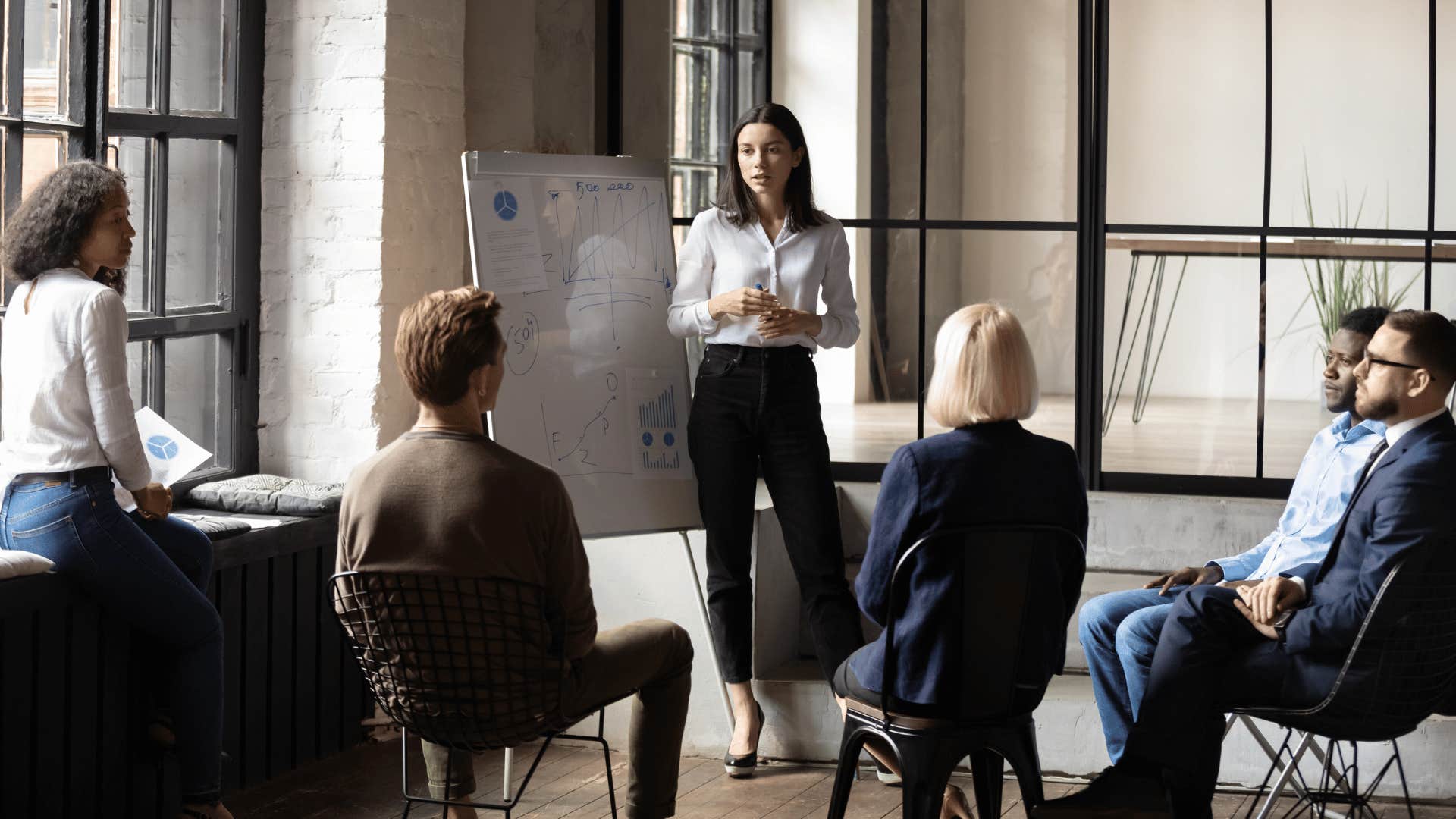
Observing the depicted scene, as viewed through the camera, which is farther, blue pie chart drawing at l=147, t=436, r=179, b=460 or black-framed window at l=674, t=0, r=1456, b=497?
black-framed window at l=674, t=0, r=1456, b=497

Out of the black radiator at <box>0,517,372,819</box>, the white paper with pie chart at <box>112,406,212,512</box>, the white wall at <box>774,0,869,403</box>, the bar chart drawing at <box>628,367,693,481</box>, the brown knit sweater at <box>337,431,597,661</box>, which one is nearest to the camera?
the brown knit sweater at <box>337,431,597,661</box>

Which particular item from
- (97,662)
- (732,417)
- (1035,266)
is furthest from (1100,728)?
(97,662)

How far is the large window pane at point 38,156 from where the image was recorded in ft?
11.5

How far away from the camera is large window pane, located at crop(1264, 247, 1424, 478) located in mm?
4828

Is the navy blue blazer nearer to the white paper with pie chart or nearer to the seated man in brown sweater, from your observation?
the seated man in brown sweater

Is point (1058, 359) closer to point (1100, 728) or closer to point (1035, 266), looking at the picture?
point (1035, 266)

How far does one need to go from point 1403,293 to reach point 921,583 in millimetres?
2876

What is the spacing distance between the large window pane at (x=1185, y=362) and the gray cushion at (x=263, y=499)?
8.43 feet

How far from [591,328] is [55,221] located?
1.40 m

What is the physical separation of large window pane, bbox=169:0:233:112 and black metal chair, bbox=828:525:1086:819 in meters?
2.55

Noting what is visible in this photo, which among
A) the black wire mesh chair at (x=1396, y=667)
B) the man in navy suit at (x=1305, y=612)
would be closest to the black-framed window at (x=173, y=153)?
the man in navy suit at (x=1305, y=612)

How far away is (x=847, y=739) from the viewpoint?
291 centimetres

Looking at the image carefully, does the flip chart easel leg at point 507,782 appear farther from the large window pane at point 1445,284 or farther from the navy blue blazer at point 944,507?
the large window pane at point 1445,284

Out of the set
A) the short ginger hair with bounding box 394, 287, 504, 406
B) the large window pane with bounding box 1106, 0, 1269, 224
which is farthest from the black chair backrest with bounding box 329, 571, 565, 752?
the large window pane with bounding box 1106, 0, 1269, 224
